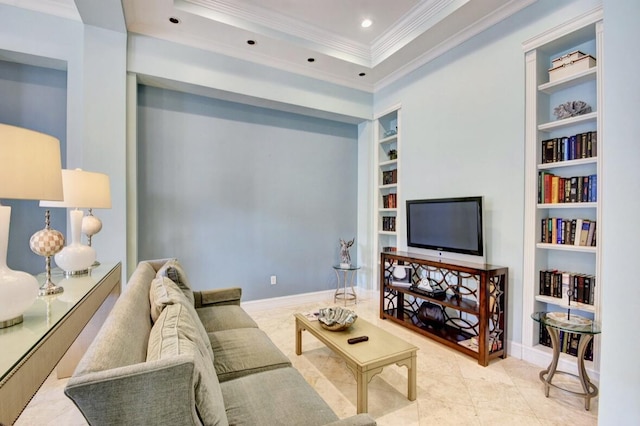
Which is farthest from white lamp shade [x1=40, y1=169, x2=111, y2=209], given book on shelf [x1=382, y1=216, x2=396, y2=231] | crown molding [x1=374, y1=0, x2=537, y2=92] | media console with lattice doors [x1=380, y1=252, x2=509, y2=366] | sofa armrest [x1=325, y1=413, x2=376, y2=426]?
crown molding [x1=374, y1=0, x2=537, y2=92]

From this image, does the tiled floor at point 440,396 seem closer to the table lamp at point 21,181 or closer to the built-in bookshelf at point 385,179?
the table lamp at point 21,181

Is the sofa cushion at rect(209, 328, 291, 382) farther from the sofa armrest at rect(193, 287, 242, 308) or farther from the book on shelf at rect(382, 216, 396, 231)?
the book on shelf at rect(382, 216, 396, 231)

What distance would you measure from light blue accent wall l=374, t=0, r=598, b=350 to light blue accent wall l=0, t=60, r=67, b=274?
3.86m

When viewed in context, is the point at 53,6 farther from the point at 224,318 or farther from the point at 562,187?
the point at 562,187

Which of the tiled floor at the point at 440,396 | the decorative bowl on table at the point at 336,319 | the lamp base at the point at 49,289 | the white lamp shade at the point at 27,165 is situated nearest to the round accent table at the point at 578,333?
the tiled floor at the point at 440,396

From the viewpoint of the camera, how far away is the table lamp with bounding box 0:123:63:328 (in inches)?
37.8

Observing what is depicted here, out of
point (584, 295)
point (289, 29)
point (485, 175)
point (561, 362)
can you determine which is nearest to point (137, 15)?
point (289, 29)

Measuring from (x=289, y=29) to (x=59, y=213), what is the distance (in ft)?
9.98

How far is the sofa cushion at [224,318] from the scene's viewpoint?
7.06 feet

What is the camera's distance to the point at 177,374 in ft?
2.66

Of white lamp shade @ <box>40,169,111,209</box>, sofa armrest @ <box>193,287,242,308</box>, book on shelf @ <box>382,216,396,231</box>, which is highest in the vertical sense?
white lamp shade @ <box>40,169,111,209</box>

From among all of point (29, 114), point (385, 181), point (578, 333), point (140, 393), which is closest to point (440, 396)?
point (578, 333)

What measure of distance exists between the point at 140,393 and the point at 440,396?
1989 millimetres

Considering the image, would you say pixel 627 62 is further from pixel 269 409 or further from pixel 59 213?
pixel 59 213
